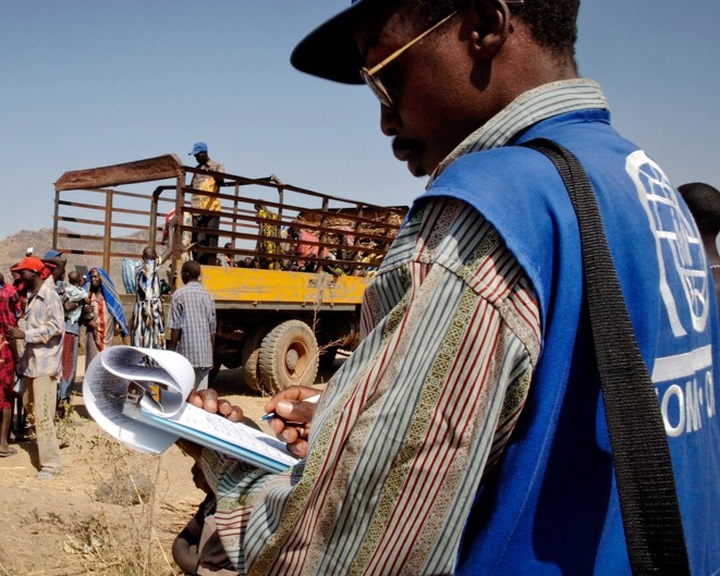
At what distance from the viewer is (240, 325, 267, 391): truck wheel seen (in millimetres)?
8422

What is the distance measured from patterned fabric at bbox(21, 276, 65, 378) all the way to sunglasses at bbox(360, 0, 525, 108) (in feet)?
16.8

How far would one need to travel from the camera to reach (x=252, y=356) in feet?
27.7

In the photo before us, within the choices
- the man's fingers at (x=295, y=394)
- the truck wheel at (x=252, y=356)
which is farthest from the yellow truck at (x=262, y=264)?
the man's fingers at (x=295, y=394)

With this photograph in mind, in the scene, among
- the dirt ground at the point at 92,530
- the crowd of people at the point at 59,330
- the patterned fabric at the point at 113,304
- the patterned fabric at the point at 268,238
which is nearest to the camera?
the dirt ground at the point at 92,530

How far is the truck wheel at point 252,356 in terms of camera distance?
842 centimetres

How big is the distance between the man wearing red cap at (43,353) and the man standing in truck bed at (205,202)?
7.67ft

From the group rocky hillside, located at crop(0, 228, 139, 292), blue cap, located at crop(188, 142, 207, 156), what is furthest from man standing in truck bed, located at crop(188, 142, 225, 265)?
rocky hillside, located at crop(0, 228, 139, 292)

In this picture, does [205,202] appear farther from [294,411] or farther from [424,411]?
[424,411]

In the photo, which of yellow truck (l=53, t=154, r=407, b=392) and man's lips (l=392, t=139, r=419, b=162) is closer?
man's lips (l=392, t=139, r=419, b=162)

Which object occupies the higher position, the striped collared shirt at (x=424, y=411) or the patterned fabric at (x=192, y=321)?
the striped collared shirt at (x=424, y=411)

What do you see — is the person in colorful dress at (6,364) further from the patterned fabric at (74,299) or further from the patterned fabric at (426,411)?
the patterned fabric at (426,411)

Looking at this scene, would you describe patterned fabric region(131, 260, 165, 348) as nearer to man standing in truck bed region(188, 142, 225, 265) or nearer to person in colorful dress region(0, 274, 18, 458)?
man standing in truck bed region(188, 142, 225, 265)

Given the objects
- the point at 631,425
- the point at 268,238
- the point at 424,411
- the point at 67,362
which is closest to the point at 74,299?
the point at 67,362

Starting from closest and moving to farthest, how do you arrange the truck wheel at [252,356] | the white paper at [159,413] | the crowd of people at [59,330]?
the white paper at [159,413], the crowd of people at [59,330], the truck wheel at [252,356]
